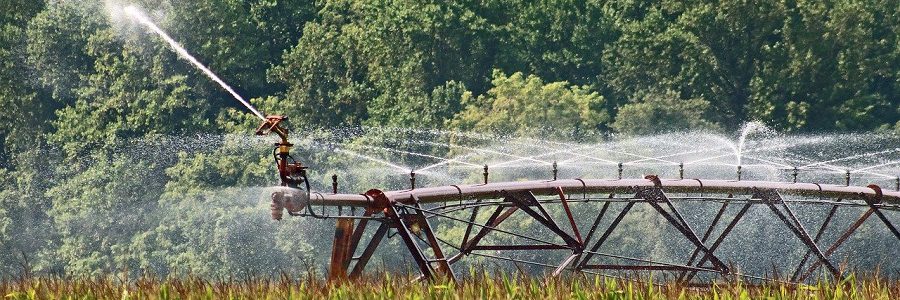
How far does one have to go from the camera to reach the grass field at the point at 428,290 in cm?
3228

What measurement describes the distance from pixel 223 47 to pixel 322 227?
17.5m

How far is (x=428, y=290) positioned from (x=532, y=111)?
6277 cm

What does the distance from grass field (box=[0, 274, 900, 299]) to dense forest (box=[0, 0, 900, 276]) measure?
59.1 m

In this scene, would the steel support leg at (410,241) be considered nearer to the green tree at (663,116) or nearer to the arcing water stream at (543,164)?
the arcing water stream at (543,164)

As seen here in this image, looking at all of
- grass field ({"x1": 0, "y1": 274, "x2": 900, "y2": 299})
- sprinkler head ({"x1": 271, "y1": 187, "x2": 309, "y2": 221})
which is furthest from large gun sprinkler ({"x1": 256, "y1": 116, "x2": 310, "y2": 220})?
grass field ({"x1": 0, "y1": 274, "x2": 900, "y2": 299})

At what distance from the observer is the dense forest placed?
98.1m

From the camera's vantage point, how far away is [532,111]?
96.6 metres

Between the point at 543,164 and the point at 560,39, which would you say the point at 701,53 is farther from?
the point at 543,164

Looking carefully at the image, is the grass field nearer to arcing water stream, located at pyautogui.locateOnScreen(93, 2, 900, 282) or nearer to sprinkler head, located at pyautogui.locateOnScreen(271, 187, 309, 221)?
sprinkler head, located at pyautogui.locateOnScreen(271, 187, 309, 221)

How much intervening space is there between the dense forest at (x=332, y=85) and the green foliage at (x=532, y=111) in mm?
80

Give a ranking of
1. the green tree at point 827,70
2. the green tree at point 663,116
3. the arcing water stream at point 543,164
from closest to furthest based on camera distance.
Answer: the arcing water stream at point 543,164
the green tree at point 663,116
the green tree at point 827,70

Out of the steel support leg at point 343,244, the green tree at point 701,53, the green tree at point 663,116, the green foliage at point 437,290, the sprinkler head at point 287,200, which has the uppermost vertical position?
the green tree at point 701,53

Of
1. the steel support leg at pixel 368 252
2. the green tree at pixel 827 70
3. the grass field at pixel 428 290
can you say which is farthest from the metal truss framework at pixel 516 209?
the green tree at pixel 827 70

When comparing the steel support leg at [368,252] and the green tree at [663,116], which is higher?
the green tree at [663,116]
